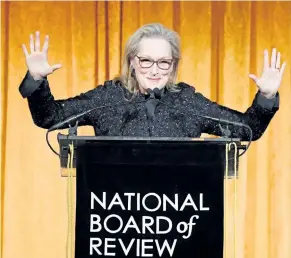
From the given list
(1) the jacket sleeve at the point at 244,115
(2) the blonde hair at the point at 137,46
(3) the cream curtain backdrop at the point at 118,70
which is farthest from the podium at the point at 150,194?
(3) the cream curtain backdrop at the point at 118,70

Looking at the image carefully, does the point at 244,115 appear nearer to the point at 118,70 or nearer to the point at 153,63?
the point at 153,63

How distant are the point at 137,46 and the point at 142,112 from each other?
0.19 meters

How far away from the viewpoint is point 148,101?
2.26m

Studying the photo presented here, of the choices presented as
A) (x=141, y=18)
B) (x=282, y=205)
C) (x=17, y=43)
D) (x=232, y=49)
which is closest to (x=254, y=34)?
(x=232, y=49)

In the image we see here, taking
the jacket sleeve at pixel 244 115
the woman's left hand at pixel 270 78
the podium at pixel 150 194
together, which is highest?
the woman's left hand at pixel 270 78

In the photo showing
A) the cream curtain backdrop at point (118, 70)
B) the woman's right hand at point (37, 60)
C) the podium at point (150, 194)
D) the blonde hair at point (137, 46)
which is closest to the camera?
the podium at point (150, 194)

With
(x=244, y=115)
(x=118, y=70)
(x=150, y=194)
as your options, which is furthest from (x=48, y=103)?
(x=118, y=70)

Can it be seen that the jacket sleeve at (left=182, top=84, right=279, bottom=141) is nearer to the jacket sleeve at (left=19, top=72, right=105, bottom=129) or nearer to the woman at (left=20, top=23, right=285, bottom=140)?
the woman at (left=20, top=23, right=285, bottom=140)

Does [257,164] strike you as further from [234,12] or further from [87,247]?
[87,247]

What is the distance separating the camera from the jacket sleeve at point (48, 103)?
225 centimetres

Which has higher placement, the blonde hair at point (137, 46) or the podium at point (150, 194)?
the blonde hair at point (137, 46)

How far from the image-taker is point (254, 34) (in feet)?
13.1

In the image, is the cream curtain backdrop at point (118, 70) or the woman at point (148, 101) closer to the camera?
the woman at point (148, 101)

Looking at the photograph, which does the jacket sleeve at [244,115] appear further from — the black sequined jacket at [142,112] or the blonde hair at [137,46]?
the blonde hair at [137,46]
